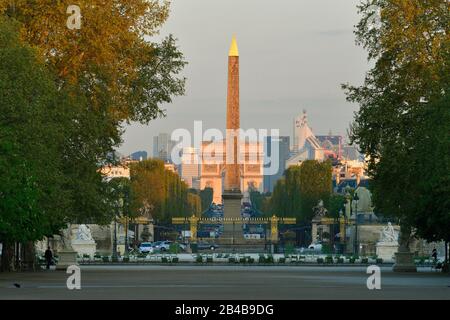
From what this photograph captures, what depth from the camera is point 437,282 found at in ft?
167

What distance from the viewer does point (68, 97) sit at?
202 ft

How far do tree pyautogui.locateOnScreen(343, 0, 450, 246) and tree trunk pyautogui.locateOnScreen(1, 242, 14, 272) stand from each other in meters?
15.6

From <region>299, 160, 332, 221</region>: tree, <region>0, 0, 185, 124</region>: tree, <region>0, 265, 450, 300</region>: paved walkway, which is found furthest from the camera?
<region>299, 160, 332, 221</region>: tree

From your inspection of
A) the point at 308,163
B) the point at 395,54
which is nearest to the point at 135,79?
the point at 395,54

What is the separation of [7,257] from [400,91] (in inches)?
706

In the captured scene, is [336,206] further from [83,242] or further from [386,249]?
[83,242]

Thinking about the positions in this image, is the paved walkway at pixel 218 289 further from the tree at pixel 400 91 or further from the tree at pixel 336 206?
the tree at pixel 336 206

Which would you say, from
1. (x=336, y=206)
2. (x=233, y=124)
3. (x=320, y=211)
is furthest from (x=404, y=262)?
(x=320, y=211)

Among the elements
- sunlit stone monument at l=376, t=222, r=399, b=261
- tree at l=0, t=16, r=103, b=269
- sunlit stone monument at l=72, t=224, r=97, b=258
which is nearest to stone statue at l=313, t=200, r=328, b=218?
sunlit stone monument at l=376, t=222, r=399, b=261

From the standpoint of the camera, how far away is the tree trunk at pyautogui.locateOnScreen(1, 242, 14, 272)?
64.0m

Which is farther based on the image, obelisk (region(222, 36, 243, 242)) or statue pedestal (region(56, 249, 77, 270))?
obelisk (region(222, 36, 243, 242))

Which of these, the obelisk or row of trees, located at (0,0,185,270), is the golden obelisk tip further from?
row of trees, located at (0,0,185,270)

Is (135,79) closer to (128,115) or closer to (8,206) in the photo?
(128,115)

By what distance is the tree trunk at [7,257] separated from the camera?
64.0 meters
